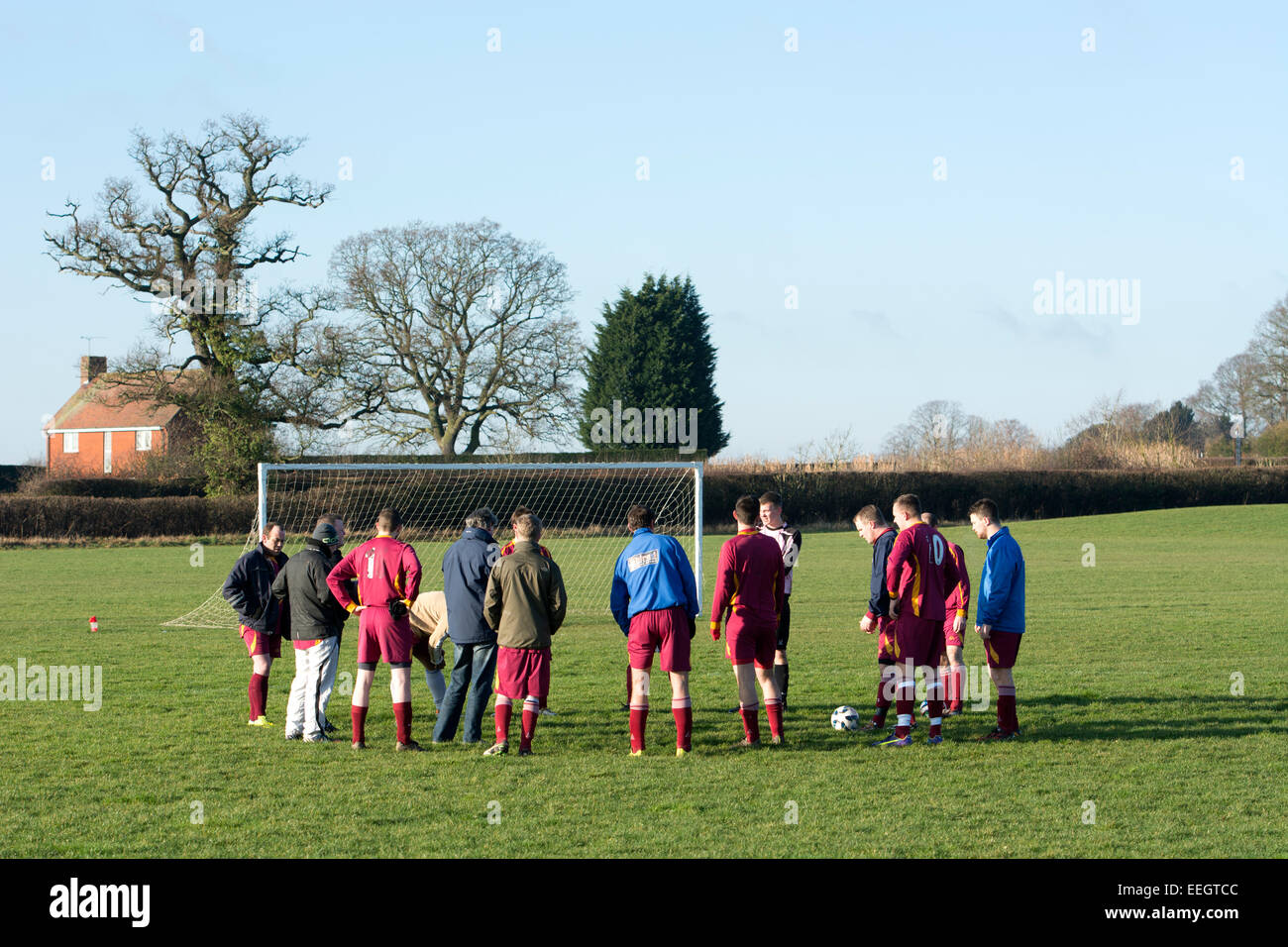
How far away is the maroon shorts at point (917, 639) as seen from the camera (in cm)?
855

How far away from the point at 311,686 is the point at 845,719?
427 cm

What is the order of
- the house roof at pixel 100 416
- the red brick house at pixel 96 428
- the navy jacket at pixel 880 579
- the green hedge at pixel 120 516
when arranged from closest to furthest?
1. the navy jacket at pixel 880 579
2. the green hedge at pixel 120 516
3. the house roof at pixel 100 416
4. the red brick house at pixel 96 428

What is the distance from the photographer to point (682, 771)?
7.82 m

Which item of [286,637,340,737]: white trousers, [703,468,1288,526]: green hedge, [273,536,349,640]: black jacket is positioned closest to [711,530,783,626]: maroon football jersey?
[273,536,349,640]: black jacket

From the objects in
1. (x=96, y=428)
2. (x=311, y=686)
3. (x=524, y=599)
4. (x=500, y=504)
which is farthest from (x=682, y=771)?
(x=96, y=428)

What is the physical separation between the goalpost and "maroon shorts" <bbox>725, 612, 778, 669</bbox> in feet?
37.9

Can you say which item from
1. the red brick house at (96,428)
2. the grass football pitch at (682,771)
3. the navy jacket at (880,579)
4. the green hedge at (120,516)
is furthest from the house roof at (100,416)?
the navy jacket at (880,579)

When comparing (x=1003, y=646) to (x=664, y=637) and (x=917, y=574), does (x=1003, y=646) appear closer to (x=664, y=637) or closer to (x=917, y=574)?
(x=917, y=574)

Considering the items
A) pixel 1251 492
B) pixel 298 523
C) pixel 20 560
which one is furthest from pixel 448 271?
pixel 1251 492

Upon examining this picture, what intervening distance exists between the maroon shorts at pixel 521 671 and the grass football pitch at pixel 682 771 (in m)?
0.48

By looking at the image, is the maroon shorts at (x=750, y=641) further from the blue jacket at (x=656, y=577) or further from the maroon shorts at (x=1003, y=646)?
the maroon shorts at (x=1003, y=646)
